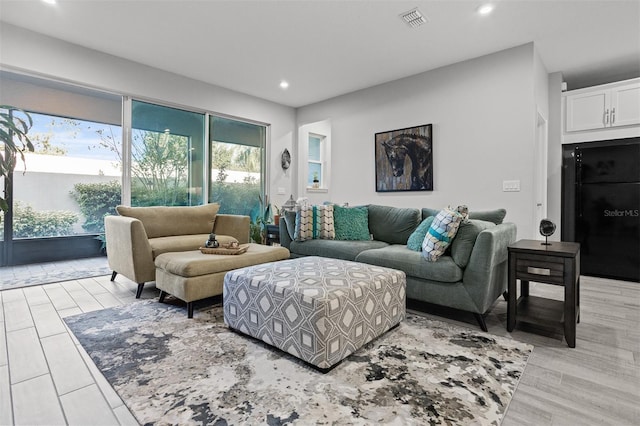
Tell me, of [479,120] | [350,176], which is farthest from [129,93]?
[479,120]

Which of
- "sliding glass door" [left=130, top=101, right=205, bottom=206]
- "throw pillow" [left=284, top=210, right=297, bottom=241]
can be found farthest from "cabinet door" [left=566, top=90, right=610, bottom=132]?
"sliding glass door" [left=130, top=101, right=205, bottom=206]

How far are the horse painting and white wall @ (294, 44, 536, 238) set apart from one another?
9 centimetres

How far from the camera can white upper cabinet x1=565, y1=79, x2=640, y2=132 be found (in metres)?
3.67

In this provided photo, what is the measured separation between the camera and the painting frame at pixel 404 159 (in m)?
4.06

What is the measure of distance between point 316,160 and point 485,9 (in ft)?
12.3

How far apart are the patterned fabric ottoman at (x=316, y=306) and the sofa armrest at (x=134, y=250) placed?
47.0 inches

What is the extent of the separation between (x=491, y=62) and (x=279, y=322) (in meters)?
3.61

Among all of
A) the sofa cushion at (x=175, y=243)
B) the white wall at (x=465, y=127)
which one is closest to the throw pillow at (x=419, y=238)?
the white wall at (x=465, y=127)

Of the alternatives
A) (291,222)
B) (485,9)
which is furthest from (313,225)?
(485,9)

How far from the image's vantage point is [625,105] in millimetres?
3709

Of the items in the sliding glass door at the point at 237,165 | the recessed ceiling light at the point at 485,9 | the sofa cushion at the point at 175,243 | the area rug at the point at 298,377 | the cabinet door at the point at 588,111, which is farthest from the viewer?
the sliding glass door at the point at 237,165

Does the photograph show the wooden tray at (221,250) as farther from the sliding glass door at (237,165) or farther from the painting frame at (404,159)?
the painting frame at (404,159)

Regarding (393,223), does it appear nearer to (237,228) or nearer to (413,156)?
(413,156)

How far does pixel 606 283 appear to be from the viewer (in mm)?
3529
